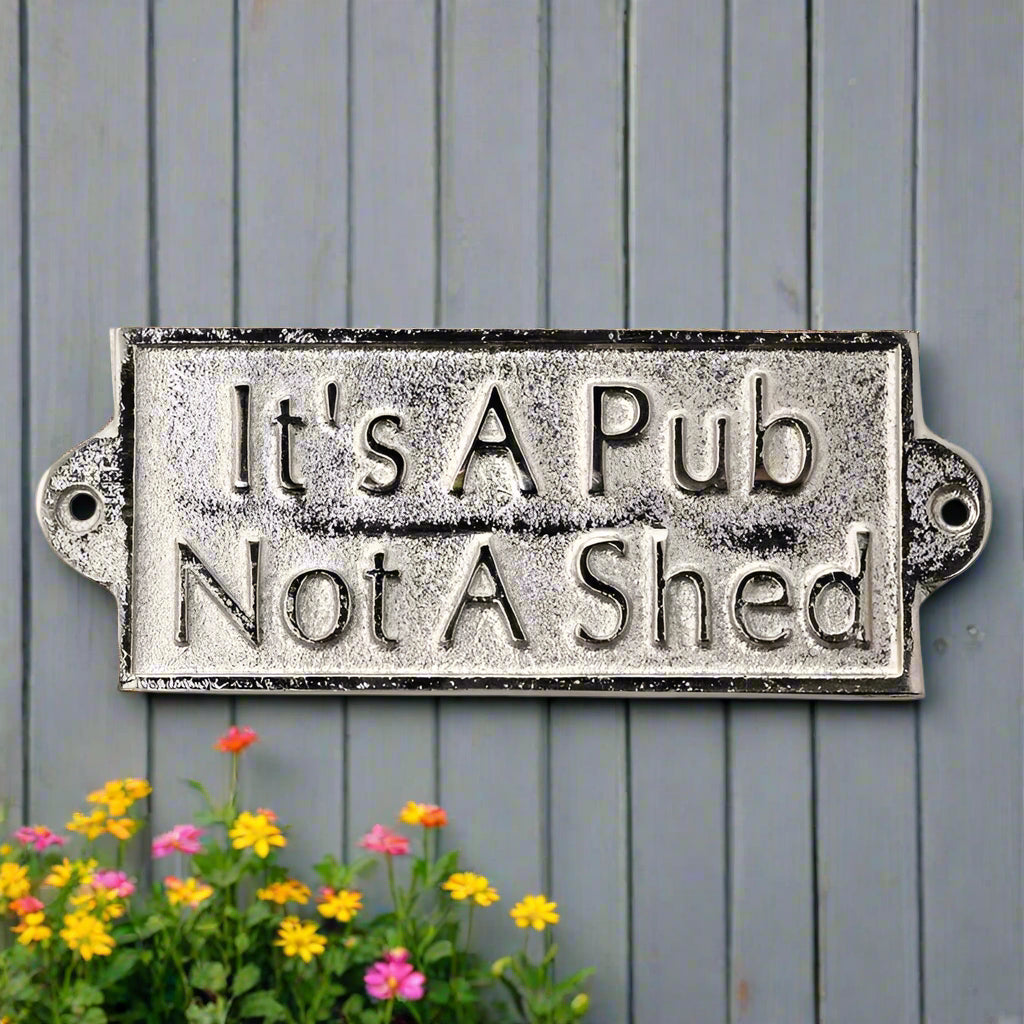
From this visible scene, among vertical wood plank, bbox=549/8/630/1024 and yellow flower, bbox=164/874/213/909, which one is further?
vertical wood plank, bbox=549/8/630/1024

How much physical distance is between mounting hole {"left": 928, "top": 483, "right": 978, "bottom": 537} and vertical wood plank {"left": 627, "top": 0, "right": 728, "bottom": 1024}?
0.29 metres

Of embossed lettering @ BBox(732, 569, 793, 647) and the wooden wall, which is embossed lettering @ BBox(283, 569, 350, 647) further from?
embossed lettering @ BBox(732, 569, 793, 647)

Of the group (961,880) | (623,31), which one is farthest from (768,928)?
(623,31)

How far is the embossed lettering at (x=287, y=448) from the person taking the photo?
99 cm

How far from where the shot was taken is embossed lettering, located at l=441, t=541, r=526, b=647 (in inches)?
38.7

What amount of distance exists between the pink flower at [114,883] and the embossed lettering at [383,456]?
43cm

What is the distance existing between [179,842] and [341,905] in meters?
0.16

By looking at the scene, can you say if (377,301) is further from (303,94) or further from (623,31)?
(623,31)

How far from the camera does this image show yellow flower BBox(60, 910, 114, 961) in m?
0.86

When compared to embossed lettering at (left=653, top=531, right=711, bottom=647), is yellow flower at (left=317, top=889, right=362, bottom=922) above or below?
below

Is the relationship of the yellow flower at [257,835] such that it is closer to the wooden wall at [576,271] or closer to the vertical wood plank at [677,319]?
the wooden wall at [576,271]

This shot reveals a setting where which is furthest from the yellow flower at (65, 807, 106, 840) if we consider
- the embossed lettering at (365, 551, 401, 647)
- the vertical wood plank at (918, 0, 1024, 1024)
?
the vertical wood plank at (918, 0, 1024, 1024)

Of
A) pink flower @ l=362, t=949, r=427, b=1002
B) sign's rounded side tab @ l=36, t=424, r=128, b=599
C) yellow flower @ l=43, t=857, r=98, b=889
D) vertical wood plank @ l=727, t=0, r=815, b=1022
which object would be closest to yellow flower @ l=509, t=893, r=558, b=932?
pink flower @ l=362, t=949, r=427, b=1002

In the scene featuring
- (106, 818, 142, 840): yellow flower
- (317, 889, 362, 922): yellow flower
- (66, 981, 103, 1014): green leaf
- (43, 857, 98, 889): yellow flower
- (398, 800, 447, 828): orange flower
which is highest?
(398, 800, 447, 828): orange flower
